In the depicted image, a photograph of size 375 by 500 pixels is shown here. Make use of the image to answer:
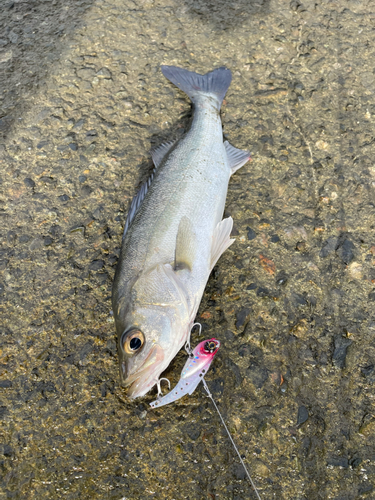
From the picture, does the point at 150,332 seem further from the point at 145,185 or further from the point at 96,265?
the point at 145,185

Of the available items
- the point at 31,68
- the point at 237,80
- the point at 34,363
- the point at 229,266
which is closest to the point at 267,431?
the point at 229,266

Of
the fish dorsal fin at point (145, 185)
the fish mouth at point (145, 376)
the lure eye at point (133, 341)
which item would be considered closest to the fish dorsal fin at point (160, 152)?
the fish dorsal fin at point (145, 185)

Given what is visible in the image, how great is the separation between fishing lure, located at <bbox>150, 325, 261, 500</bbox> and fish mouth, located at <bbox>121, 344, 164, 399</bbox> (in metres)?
0.18

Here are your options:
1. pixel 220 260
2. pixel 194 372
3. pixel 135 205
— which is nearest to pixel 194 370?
pixel 194 372

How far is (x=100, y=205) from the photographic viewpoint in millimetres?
3746

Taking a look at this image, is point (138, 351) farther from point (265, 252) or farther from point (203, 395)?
point (265, 252)

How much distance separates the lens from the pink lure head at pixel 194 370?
2779mm

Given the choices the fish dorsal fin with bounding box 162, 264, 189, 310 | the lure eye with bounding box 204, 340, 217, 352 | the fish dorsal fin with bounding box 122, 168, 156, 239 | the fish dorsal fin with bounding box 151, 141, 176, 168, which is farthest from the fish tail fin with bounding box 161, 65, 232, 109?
the lure eye with bounding box 204, 340, 217, 352

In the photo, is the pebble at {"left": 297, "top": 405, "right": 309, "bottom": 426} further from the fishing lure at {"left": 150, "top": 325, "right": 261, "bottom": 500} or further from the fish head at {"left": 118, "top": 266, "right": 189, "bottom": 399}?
the fish head at {"left": 118, "top": 266, "right": 189, "bottom": 399}

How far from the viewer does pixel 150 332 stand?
2.68 m

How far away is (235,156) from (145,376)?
7.28 ft

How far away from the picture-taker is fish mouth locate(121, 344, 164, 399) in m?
2.62

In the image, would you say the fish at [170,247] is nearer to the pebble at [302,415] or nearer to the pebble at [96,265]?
the pebble at [96,265]

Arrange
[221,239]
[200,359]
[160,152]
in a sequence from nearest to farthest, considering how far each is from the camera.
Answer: [200,359] < [221,239] < [160,152]
